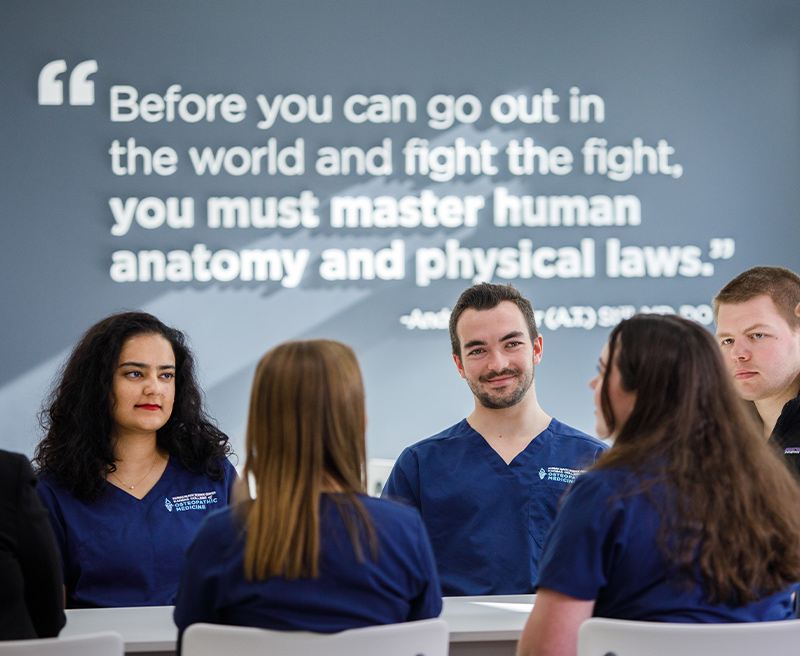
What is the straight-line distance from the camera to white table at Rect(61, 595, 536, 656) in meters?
1.56

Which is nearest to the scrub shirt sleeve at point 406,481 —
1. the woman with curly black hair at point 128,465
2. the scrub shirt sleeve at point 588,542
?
the woman with curly black hair at point 128,465

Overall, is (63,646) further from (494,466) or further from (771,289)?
(771,289)

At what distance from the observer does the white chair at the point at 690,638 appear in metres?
1.14

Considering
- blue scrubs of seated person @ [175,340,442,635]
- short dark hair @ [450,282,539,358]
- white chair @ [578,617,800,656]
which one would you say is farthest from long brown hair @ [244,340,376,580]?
short dark hair @ [450,282,539,358]

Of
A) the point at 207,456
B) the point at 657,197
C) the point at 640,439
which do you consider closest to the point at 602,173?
the point at 657,197

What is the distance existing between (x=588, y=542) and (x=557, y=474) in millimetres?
969

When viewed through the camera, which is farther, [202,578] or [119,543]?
[119,543]

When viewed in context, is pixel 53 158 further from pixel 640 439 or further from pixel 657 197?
pixel 640 439

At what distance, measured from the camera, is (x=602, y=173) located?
3.97 metres

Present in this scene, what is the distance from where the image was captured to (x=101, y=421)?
87.3 inches

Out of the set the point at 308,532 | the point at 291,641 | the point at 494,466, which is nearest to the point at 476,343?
the point at 494,466

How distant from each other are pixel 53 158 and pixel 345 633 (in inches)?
130

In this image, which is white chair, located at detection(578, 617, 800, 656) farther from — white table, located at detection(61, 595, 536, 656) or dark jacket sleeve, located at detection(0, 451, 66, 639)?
dark jacket sleeve, located at detection(0, 451, 66, 639)

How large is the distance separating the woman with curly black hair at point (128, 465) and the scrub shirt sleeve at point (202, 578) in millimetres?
832
